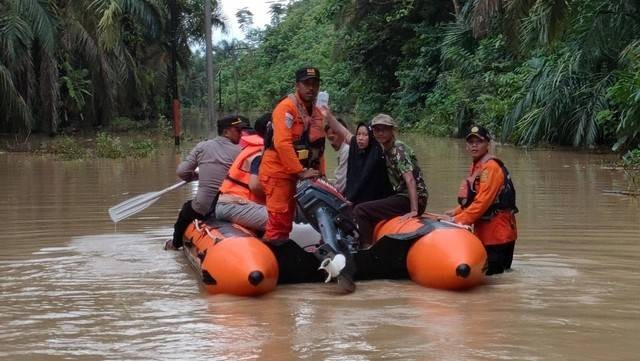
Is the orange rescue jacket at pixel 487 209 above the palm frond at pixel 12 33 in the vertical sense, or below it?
below

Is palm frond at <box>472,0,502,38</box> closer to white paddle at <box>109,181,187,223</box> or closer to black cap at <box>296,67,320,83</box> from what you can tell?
white paddle at <box>109,181,187,223</box>

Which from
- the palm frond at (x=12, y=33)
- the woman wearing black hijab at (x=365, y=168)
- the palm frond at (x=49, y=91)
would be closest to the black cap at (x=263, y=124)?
the woman wearing black hijab at (x=365, y=168)

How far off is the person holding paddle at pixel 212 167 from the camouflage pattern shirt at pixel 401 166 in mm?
1721

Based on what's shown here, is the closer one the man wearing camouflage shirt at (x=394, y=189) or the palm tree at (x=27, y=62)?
the man wearing camouflage shirt at (x=394, y=189)

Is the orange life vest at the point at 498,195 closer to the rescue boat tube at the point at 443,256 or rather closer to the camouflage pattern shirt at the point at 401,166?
the rescue boat tube at the point at 443,256

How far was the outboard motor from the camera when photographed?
6.78 metres

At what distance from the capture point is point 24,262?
8.27m

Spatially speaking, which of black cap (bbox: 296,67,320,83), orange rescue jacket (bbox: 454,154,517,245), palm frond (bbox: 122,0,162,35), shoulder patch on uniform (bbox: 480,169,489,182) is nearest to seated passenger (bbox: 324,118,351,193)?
black cap (bbox: 296,67,320,83)

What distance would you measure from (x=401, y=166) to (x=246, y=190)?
1402mm

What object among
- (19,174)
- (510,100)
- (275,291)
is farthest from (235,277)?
(510,100)

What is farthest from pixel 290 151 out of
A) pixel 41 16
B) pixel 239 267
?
pixel 41 16

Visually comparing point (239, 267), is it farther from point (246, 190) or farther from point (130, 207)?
point (130, 207)

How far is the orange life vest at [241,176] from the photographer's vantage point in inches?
311

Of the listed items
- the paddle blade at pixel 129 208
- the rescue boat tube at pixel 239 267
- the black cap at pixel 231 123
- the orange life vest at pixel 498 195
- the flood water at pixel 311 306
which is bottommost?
the flood water at pixel 311 306
